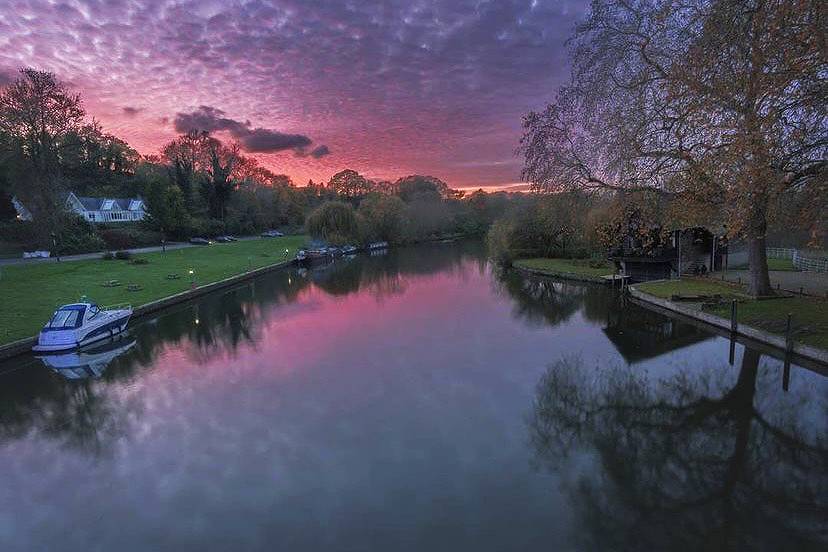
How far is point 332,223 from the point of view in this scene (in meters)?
58.8

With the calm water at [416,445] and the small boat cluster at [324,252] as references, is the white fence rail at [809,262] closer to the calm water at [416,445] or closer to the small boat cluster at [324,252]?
the calm water at [416,445]

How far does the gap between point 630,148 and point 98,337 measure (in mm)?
24033

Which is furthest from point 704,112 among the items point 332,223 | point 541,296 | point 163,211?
point 163,211

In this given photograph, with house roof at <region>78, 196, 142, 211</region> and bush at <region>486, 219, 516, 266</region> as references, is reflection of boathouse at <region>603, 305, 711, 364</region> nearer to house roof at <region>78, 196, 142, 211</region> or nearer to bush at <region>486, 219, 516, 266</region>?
bush at <region>486, 219, 516, 266</region>

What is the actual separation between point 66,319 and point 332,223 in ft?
137

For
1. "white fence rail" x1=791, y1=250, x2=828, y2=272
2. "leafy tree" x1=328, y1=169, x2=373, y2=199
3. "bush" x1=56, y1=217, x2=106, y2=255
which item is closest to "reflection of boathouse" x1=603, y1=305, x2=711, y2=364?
"white fence rail" x1=791, y1=250, x2=828, y2=272

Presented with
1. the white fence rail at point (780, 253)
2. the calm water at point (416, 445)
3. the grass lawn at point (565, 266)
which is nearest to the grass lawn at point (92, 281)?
the calm water at point (416, 445)

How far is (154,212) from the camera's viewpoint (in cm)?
5566

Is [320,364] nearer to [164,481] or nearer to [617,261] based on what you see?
[164,481]

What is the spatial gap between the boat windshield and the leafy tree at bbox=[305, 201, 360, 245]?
40435 millimetres

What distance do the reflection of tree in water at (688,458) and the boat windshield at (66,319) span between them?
18207mm

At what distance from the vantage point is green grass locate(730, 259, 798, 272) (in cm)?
2992

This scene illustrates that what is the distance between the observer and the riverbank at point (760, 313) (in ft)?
48.5

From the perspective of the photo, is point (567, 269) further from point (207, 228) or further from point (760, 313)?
point (207, 228)
